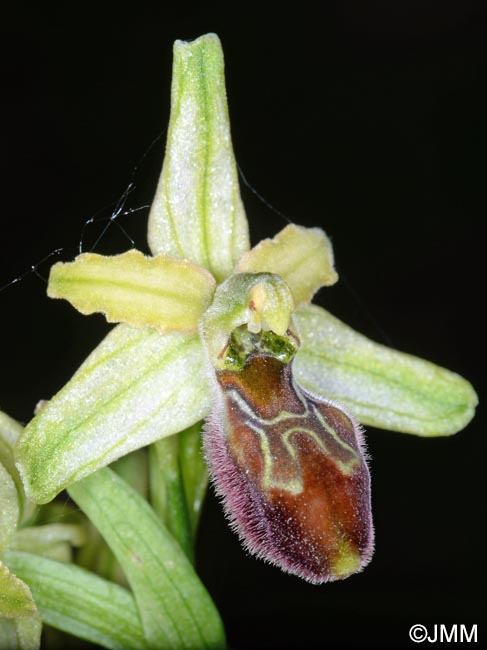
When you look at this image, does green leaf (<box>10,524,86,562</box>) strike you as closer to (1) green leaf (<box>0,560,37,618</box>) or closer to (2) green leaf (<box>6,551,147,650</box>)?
(2) green leaf (<box>6,551,147,650</box>)

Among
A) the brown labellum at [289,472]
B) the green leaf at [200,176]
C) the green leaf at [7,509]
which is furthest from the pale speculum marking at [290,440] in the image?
the green leaf at [7,509]

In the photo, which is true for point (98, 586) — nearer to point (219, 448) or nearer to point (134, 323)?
point (219, 448)

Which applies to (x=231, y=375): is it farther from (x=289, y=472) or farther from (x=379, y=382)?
(x=379, y=382)

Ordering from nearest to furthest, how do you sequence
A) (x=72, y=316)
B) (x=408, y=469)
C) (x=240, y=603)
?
(x=72, y=316) → (x=240, y=603) → (x=408, y=469)

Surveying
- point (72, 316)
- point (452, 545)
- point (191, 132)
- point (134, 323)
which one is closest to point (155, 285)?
point (134, 323)

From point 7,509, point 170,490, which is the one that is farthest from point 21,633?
point 170,490

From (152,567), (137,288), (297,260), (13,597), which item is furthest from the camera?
(297,260)
